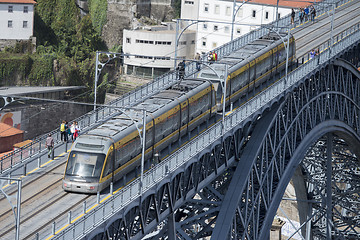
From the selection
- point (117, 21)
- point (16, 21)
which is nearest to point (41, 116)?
point (16, 21)

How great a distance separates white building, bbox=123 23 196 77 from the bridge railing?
1613 inches

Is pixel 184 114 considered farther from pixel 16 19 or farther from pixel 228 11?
pixel 228 11

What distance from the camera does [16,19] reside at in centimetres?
8888

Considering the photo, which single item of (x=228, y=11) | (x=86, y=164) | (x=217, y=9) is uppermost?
(x=217, y=9)

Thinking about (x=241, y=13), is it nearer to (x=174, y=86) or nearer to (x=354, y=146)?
(x=354, y=146)

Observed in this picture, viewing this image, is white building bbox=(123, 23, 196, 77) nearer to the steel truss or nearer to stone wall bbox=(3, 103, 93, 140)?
stone wall bbox=(3, 103, 93, 140)

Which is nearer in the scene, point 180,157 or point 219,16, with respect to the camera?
point 180,157

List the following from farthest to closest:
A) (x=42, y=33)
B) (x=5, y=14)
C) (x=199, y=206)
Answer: (x=42, y=33)
(x=5, y=14)
(x=199, y=206)

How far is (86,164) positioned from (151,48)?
65520 mm

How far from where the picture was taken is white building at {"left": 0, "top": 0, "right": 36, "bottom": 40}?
8806cm

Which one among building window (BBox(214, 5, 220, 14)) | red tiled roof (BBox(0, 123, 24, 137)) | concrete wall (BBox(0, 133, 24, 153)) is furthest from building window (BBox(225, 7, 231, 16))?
concrete wall (BBox(0, 133, 24, 153))

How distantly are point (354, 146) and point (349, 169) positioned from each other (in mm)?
4495

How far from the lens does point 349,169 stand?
71812 mm

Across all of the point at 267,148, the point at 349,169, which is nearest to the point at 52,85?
the point at 349,169
